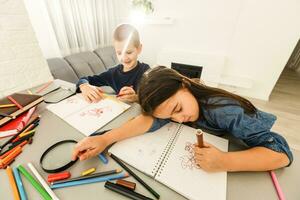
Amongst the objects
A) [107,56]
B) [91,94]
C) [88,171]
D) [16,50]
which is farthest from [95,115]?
[107,56]

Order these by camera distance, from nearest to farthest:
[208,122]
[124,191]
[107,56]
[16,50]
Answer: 1. [124,191]
2. [208,122]
3. [16,50]
4. [107,56]

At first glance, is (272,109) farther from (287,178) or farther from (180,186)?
(180,186)

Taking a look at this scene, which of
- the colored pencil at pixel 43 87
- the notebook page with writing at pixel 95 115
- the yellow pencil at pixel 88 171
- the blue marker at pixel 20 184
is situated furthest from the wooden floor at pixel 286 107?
the colored pencil at pixel 43 87

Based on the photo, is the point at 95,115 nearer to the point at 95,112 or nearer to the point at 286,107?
the point at 95,112

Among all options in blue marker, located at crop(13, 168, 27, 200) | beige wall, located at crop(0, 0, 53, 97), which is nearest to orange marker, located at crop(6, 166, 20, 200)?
blue marker, located at crop(13, 168, 27, 200)

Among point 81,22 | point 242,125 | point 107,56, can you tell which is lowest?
point 107,56

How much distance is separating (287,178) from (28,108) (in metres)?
0.88

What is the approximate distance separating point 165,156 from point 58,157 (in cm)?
31

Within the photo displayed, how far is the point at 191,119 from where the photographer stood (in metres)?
0.56

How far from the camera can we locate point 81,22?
1815 mm

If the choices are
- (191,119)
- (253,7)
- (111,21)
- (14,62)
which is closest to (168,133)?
(191,119)

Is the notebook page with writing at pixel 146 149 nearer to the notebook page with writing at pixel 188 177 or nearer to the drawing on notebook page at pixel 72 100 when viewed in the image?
the notebook page with writing at pixel 188 177

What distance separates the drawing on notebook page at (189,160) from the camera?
1.40ft

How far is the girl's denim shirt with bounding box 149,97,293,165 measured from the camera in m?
0.45
